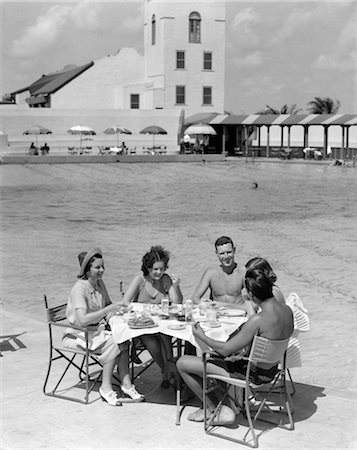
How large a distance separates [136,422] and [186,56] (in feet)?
185

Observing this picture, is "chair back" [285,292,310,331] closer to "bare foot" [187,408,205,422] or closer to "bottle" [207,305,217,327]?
"bottle" [207,305,217,327]

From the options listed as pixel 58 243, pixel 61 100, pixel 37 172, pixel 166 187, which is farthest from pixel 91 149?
pixel 58 243

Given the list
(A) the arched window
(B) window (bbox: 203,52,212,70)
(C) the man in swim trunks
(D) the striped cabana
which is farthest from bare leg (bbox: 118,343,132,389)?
(A) the arched window

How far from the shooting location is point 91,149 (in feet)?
173

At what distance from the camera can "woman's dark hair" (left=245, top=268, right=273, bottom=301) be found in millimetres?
5570

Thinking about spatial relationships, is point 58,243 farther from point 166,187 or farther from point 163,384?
point 166,187

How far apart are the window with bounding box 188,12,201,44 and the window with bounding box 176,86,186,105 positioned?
368cm

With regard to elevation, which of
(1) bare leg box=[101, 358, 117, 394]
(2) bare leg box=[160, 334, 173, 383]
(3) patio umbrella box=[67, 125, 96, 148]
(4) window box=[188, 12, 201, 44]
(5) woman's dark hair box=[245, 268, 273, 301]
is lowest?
(1) bare leg box=[101, 358, 117, 394]

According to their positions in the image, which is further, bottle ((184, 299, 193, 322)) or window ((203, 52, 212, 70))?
window ((203, 52, 212, 70))

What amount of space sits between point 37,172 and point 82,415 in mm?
→ 32164

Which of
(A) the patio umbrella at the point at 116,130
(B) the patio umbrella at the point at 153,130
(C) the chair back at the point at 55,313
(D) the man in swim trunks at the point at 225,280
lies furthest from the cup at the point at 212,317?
(B) the patio umbrella at the point at 153,130

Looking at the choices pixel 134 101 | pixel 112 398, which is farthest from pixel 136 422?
pixel 134 101

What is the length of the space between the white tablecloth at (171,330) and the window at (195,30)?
5609 cm

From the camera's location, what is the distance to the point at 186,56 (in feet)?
198
